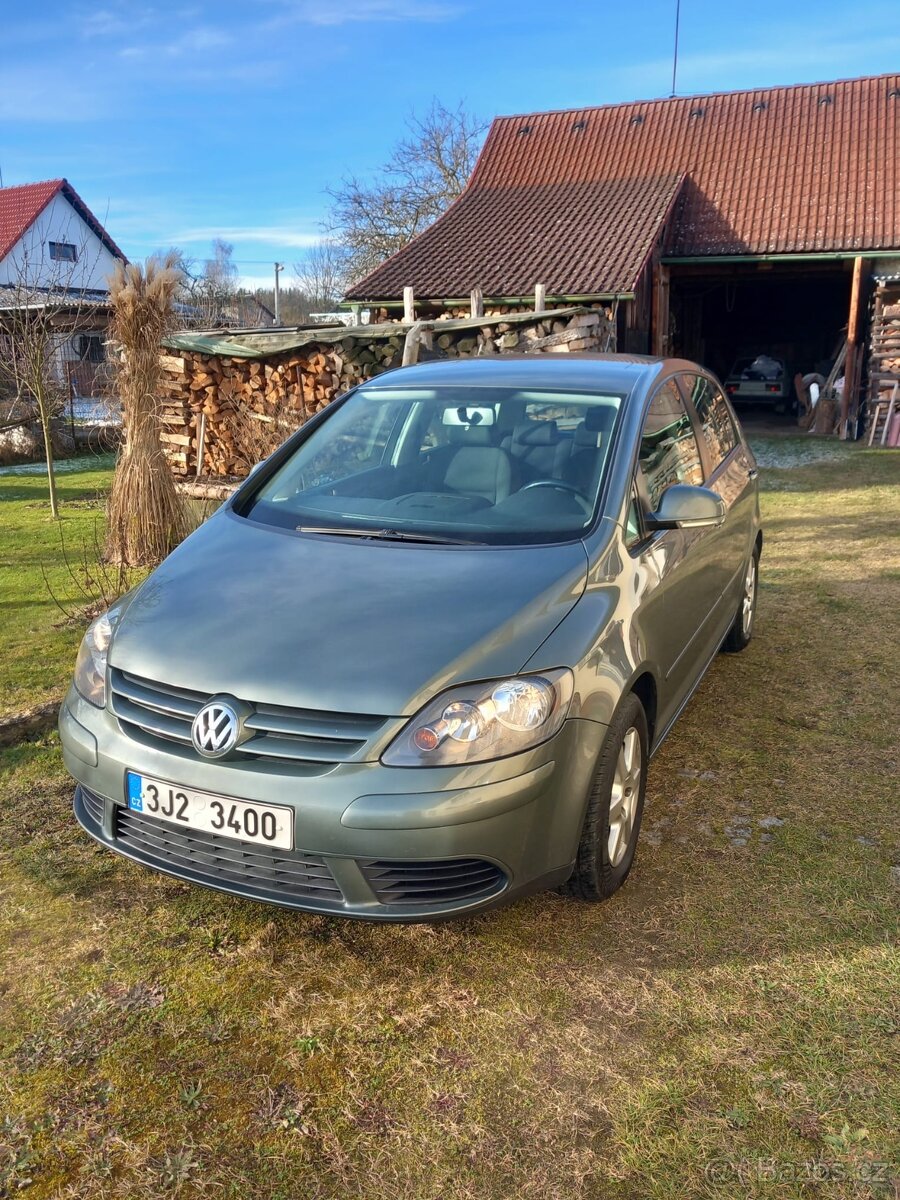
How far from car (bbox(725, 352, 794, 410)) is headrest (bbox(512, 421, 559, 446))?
61.8 feet

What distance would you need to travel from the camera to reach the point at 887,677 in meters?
4.97

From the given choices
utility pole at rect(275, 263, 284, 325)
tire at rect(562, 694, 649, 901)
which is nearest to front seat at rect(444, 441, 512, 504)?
tire at rect(562, 694, 649, 901)

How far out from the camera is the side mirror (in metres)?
3.24

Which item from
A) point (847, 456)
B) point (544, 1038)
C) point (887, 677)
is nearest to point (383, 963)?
point (544, 1038)

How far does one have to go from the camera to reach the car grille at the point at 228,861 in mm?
2377

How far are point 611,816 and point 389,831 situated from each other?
873 mm

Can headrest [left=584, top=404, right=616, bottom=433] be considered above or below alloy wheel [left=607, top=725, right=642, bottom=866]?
above

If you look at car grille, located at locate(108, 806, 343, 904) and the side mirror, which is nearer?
car grille, located at locate(108, 806, 343, 904)

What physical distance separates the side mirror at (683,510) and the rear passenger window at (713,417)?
1173 millimetres

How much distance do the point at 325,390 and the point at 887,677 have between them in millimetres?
7025

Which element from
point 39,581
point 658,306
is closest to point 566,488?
point 39,581

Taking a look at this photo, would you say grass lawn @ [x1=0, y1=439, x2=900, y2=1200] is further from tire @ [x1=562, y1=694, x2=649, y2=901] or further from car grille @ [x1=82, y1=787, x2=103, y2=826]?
car grille @ [x1=82, y1=787, x2=103, y2=826]

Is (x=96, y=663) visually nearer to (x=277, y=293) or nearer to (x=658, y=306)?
(x=658, y=306)

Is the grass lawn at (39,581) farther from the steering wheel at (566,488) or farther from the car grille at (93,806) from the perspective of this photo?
the steering wheel at (566,488)
